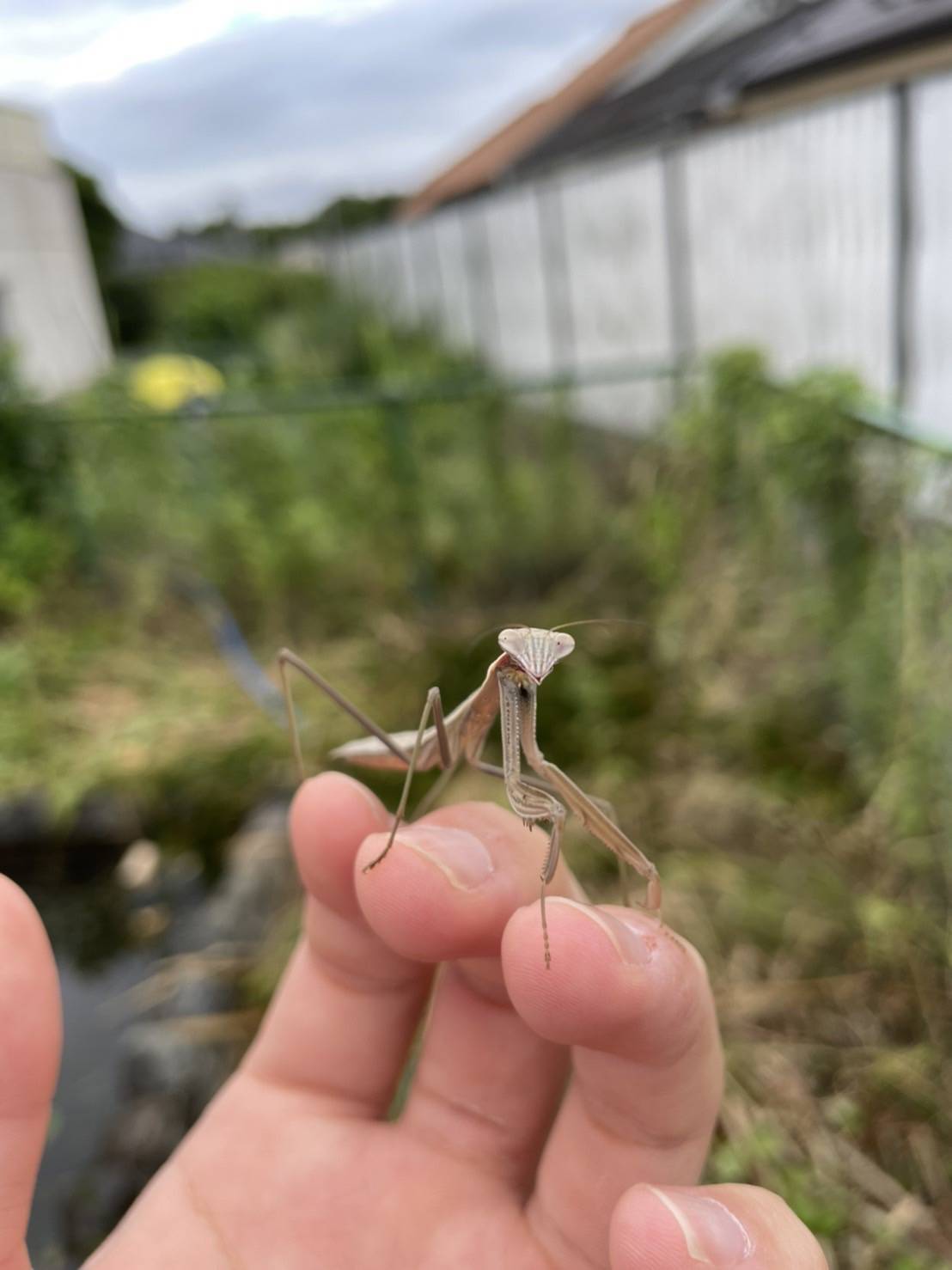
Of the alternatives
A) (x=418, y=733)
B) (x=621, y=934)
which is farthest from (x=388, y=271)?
(x=621, y=934)

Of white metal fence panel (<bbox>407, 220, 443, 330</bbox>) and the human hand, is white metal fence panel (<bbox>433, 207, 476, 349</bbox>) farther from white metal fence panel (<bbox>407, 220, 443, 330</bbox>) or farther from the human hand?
the human hand

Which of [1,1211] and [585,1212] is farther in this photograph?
[585,1212]

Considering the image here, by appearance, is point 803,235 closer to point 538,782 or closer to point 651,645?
point 651,645

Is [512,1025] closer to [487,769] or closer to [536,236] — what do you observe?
[487,769]

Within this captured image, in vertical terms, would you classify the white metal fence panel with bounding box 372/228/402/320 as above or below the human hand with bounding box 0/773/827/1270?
above

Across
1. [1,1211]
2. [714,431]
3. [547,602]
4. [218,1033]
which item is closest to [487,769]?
[1,1211]

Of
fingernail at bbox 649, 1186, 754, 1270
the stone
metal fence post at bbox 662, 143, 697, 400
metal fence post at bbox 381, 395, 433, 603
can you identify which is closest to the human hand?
fingernail at bbox 649, 1186, 754, 1270
